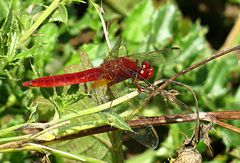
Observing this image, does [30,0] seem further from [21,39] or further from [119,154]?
[119,154]

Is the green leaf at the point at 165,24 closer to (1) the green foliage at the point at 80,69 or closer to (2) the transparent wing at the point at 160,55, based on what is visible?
(1) the green foliage at the point at 80,69

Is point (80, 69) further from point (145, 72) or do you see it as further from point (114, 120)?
point (114, 120)

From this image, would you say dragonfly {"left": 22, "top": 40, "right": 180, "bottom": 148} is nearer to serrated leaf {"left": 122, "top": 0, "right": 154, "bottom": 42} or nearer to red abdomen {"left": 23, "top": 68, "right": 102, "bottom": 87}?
red abdomen {"left": 23, "top": 68, "right": 102, "bottom": 87}

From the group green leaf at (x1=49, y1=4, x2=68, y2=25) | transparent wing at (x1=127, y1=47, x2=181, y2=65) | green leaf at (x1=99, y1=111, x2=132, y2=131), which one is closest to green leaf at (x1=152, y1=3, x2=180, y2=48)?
transparent wing at (x1=127, y1=47, x2=181, y2=65)

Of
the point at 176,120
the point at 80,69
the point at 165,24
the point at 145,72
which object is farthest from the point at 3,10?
the point at 165,24

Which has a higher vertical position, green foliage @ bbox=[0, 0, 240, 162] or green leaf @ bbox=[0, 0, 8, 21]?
green leaf @ bbox=[0, 0, 8, 21]

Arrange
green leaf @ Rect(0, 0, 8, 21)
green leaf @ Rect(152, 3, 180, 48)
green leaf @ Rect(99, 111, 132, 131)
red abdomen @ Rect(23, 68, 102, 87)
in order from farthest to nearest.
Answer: green leaf @ Rect(152, 3, 180, 48) < green leaf @ Rect(0, 0, 8, 21) < red abdomen @ Rect(23, 68, 102, 87) < green leaf @ Rect(99, 111, 132, 131)

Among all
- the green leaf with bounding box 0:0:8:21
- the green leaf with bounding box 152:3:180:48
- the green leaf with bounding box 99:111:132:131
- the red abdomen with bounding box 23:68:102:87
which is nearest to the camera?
the green leaf with bounding box 99:111:132:131
